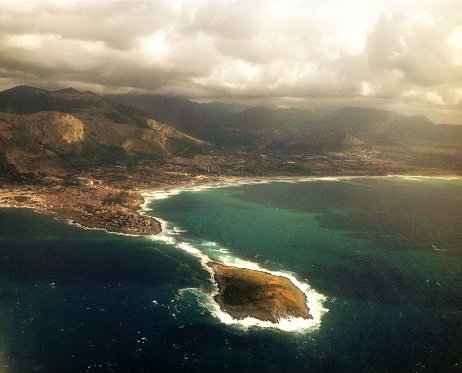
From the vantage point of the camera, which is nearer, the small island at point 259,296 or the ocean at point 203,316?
the ocean at point 203,316

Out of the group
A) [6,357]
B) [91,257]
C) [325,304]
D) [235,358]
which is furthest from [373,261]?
[6,357]

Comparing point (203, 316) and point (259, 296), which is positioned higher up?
point (259, 296)

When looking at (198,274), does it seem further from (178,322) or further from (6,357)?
(6,357)

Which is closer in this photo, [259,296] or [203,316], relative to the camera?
[203,316]

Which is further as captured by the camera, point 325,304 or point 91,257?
point 91,257

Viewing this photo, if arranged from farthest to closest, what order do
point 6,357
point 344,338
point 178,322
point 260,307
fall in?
point 260,307
point 178,322
point 344,338
point 6,357

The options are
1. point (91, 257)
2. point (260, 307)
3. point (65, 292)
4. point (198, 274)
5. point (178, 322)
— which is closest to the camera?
point (178, 322)

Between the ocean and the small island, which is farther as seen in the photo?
the small island
